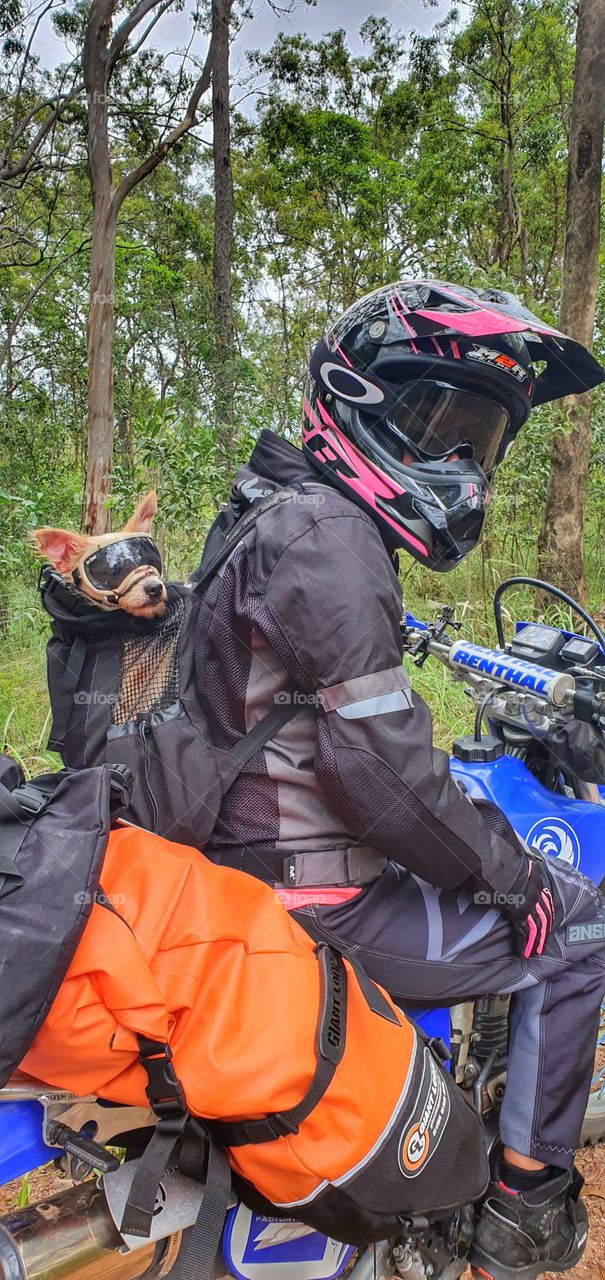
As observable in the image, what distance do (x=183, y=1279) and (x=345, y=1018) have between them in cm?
50

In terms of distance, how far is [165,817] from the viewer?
1.73 m

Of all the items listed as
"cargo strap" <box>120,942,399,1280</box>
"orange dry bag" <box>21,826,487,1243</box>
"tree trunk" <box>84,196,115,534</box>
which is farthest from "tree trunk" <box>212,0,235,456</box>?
"cargo strap" <box>120,942,399,1280</box>

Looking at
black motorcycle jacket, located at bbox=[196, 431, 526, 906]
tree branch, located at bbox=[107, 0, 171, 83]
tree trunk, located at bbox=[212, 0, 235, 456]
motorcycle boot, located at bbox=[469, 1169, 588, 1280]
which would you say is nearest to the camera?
black motorcycle jacket, located at bbox=[196, 431, 526, 906]

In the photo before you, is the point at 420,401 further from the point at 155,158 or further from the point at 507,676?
the point at 155,158

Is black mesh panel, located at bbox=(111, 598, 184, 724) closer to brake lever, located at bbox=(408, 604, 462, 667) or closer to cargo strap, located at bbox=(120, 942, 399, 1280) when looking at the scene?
brake lever, located at bbox=(408, 604, 462, 667)

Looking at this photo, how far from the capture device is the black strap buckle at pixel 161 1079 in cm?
121

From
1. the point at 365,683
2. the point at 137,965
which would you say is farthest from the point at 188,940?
the point at 365,683

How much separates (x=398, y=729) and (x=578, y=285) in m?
5.90

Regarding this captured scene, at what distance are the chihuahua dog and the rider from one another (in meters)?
0.21

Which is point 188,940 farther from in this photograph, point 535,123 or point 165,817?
point 535,123

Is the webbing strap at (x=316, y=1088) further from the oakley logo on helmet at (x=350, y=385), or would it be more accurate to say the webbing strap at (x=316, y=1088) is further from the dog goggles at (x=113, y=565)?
the oakley logo on helmet at (x=350, y=385)

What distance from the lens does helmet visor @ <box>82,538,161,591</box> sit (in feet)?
6.42

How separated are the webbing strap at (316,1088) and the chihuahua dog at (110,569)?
992 millimetres

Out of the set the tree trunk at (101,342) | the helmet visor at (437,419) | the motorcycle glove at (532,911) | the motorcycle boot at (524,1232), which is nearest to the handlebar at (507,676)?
the motorcycle glove at (532,911)
